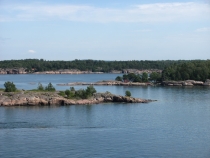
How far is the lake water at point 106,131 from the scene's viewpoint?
25.3 m

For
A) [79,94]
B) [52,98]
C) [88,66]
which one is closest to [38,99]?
[52,98]

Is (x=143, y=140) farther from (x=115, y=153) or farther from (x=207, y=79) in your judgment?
(x=207, y=79)

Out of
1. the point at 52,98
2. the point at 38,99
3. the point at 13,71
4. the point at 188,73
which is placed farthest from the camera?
the point at 13,71

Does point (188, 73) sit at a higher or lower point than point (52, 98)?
higher

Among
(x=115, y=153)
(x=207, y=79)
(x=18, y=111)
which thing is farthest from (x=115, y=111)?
(x=207, y=79)

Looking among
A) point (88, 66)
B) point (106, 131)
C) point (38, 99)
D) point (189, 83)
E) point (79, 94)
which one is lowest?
point (106, 131)

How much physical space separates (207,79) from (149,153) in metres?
55.8

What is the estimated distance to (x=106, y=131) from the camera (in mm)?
30984

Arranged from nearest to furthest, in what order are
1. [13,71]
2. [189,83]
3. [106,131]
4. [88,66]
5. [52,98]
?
1. [106,131]
2. [52,98]
3. [189,83]
4. [13,71]
5. [88,66]

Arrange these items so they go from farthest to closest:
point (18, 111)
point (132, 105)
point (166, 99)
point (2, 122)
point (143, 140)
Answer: point (166, 99)
point (132, 105)
point (18, 111)
point (2, 122)
point (143, 140)

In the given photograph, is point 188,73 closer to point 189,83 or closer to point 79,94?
point 189,83

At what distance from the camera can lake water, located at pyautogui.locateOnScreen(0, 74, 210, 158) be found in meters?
25.3

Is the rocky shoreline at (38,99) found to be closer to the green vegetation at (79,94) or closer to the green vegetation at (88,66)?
the green vegetation at (79,94)

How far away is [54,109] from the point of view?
41812 millimetres
